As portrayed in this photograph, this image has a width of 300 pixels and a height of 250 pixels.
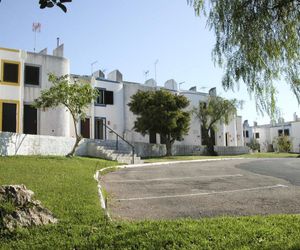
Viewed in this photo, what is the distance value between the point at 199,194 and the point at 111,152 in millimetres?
14064

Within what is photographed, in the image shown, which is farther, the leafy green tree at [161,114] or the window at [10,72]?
the leafy green tree at [161,114]

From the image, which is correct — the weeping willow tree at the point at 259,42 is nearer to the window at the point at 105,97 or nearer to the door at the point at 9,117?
the door at the point at 9,117

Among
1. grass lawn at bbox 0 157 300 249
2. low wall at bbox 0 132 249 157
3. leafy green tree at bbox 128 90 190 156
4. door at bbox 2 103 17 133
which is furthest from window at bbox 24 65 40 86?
grass lawn at bbox 0 157 300 249

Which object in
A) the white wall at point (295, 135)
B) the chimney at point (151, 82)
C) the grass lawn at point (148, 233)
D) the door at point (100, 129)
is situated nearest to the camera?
the grass lawn at point (148, 233)

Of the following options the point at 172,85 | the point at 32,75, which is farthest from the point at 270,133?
the point at 32,75

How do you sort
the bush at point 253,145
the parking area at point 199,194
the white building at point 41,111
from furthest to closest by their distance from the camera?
1. the bush at point 253,145
2. the white building at point 41,111
3. the parking area at point 199,194

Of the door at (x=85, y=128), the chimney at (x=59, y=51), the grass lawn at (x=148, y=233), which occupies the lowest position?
the grass lawn at (x=148, y=233)

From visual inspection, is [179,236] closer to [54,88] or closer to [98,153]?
[54,88]

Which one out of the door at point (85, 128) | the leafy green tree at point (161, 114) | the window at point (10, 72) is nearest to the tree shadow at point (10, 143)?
the window at point (10, 72)

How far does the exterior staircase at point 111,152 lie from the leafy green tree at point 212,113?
42.7ft

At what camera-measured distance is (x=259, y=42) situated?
24.8ft

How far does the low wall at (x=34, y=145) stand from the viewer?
20.5 meters

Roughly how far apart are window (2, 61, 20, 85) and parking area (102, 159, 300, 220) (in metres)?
13.3

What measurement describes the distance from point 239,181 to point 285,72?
22.8 feet
